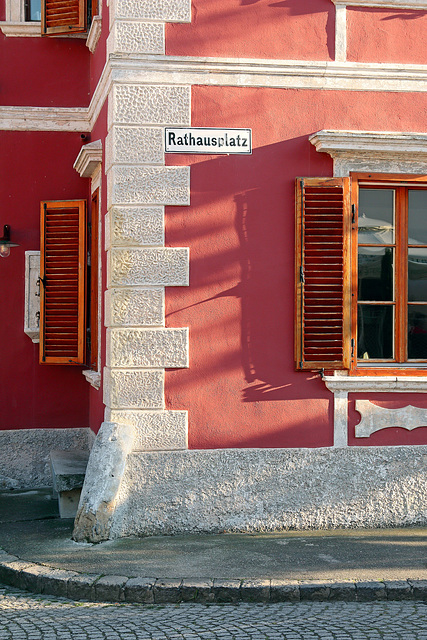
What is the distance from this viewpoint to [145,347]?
685 cm

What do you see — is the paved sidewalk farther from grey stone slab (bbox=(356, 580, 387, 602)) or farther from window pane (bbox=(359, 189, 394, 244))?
window pane (bbox=(359, 189, 394, 244))

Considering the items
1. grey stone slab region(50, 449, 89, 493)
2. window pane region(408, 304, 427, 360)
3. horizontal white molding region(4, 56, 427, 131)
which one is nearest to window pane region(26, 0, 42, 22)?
horizontal white molding region(4, 56, 427, 131)

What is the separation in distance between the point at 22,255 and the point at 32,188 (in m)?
0.74

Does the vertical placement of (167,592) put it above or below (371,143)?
below

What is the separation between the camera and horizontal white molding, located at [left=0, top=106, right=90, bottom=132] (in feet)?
28.6

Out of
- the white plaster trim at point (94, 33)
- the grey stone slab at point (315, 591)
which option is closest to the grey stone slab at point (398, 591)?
the grey stone slab at point (315, 591)

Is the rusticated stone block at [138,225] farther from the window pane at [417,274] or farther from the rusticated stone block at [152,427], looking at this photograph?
the window pane at [417,274]

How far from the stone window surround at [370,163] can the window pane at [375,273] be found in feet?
2.32

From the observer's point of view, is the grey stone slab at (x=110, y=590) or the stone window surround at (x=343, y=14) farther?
the stone window surround at (x=343, y=14)

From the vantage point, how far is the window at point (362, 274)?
275 inches

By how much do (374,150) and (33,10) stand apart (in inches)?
172

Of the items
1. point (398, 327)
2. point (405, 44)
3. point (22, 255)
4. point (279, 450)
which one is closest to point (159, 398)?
point (279, 450)

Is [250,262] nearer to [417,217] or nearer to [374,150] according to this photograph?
[374,150]

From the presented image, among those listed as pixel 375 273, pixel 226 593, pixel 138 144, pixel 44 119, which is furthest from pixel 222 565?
pixel 44 119
